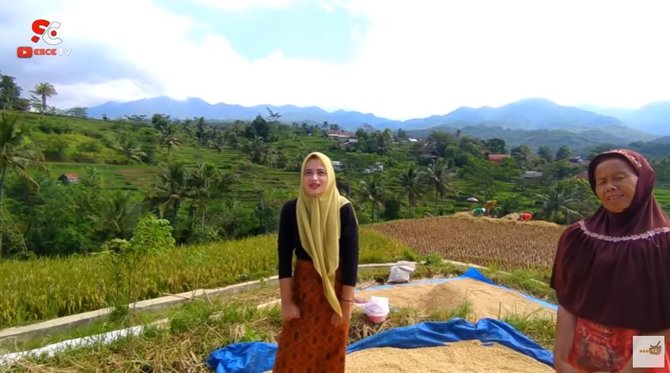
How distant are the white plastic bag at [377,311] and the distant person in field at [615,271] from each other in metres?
2.23

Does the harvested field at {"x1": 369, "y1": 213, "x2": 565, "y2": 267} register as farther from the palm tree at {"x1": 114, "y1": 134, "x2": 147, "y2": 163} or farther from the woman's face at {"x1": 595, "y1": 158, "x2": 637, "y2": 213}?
the palm tree at {"x1": 114, "y1": 134, "x2": 147, "y2": 163}

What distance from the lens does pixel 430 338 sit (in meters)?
3.25

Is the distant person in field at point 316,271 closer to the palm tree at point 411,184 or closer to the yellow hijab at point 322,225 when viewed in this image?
the yellow hijab at point 322,225

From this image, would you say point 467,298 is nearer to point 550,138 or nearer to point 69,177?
point 69,177

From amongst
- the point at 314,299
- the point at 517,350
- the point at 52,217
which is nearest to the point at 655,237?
the point at 314,299

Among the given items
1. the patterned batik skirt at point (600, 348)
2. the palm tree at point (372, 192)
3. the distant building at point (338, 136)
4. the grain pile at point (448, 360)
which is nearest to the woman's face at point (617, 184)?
the patterned batik skirt at point (600, 348)

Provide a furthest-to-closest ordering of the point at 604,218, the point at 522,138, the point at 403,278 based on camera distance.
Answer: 1. the point at 522,138
2. the point at 403,278
3. the point at 604,218

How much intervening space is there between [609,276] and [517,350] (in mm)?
1987

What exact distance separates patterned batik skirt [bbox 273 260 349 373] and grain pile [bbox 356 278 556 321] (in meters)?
2.35

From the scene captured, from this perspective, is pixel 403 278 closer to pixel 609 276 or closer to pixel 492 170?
pixel 609 276

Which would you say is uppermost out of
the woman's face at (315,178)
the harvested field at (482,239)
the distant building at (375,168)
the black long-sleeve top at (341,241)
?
the woman's face at (315,178)

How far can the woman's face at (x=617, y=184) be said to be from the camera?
145 cm

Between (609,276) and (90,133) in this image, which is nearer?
(609,276)

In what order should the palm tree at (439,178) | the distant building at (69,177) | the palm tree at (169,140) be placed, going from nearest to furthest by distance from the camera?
the distant building at (69,177)
the palm tree at (439,178)
the palm tree at (169,140)
